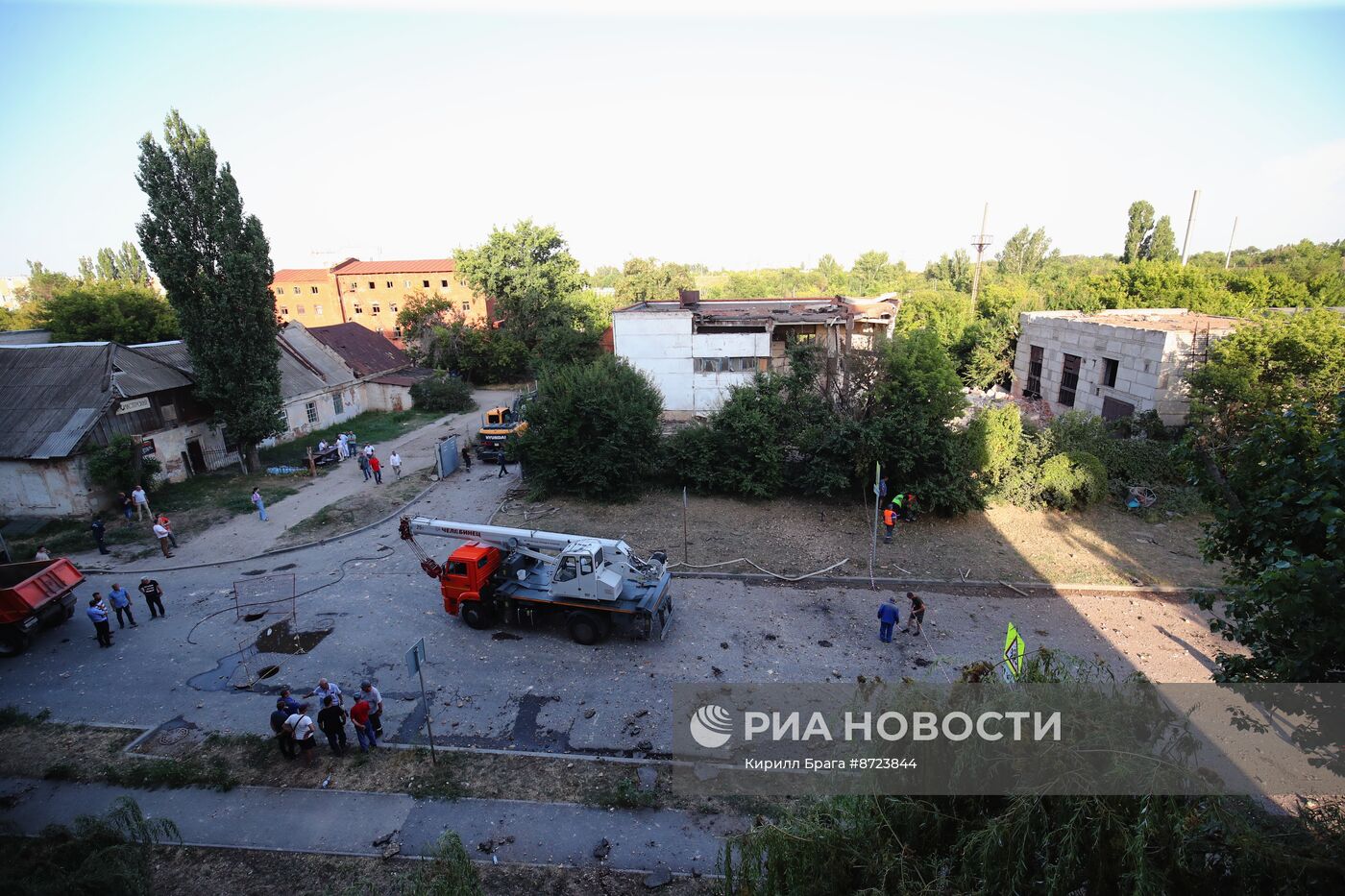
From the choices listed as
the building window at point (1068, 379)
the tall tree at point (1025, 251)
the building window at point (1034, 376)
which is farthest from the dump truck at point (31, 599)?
the tall tree at point (1025, 251)

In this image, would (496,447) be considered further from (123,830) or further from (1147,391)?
(1147,391)

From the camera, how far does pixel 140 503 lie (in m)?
19.9

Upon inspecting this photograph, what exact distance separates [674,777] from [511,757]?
8.78ft

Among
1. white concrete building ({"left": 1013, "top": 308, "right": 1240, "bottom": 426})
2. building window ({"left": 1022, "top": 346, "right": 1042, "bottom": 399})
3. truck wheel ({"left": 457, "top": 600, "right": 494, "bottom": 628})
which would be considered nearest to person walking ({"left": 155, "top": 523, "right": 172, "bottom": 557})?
truck wheel ({"left": 457, "top": 600, "right": 494, "bottom": 628})

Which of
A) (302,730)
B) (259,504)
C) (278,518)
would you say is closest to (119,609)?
(259,504)

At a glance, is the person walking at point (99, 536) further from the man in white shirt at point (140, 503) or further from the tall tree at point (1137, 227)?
the tall tree at point (1137, 227)

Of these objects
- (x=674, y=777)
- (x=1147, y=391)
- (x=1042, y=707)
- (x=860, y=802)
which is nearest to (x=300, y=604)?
(x=674, y=777)

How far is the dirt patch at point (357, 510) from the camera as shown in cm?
1917

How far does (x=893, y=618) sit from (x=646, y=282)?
5658 cm

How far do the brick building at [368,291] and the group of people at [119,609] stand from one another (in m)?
47.7

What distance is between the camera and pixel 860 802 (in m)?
4.79

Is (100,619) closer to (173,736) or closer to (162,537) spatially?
(173,736)

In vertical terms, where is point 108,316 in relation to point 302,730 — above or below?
above

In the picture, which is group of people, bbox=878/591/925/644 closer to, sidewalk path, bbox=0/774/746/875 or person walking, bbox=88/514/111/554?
sidewalk path, bbox=0/774/746/875
